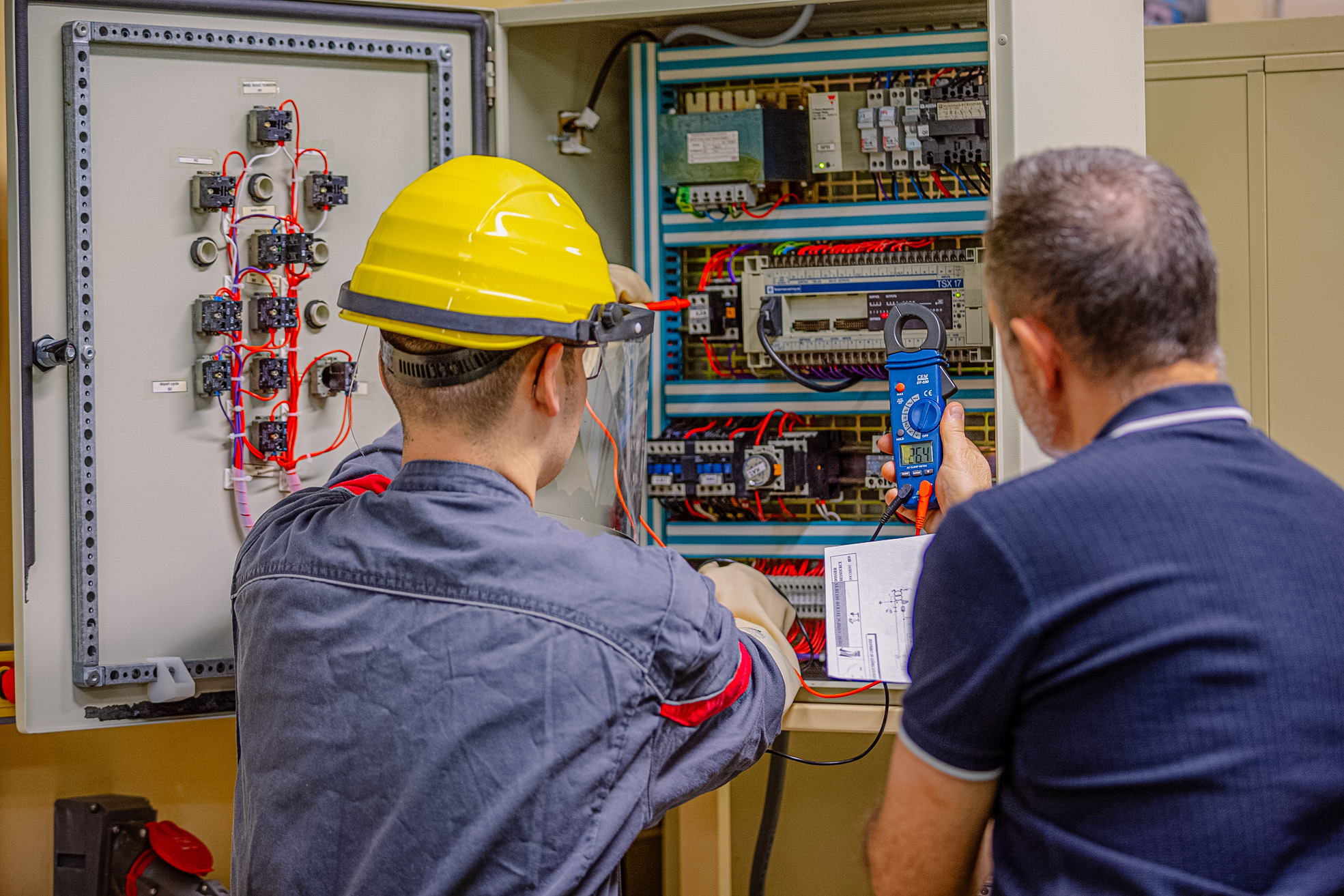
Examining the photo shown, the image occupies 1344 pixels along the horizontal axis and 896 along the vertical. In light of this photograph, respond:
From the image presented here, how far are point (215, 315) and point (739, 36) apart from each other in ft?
3.68

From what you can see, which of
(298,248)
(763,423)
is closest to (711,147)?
(763,423)

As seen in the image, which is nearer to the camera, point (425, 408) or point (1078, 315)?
point (1078, 315)

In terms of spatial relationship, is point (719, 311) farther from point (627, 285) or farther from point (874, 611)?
point (874, 611)

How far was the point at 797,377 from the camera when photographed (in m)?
1.99

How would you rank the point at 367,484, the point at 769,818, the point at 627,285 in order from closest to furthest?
1. the point at 367,484
2. the point at 627,285
3. the point at 769,818

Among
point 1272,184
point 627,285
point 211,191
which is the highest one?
point 1272,184

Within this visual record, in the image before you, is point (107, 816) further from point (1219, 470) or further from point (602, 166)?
point (1219, 470)

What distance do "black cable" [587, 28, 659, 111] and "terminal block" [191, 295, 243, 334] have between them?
0.81m

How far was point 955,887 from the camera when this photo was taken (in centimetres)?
97

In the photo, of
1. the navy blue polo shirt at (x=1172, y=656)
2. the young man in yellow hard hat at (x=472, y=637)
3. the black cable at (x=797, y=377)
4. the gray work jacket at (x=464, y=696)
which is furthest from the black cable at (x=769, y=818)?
the navy blue polo shirt at (x=1172, y=656)

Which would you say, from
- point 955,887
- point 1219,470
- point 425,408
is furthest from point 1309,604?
point 425,408

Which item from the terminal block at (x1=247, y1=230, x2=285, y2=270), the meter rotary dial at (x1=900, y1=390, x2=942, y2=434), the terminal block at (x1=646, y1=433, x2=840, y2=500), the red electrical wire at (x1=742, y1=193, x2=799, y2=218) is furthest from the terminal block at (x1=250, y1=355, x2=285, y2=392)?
the meter rotary dial at (x1=900, y1=390, x2=942, y2=434)

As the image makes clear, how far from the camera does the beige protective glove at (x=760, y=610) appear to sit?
1466 mm

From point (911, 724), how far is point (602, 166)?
59.4 inches
